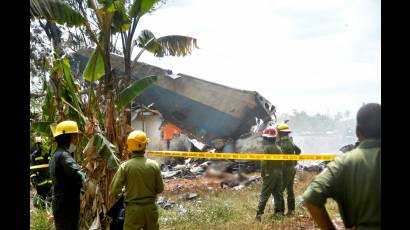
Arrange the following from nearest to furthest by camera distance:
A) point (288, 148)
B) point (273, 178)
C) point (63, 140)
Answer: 1. point (63, 140)
2. point (273, 178)
3. point (288, 148)

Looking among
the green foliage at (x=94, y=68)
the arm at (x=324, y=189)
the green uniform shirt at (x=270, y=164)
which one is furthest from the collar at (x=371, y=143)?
the green uniform shirt at (x=270, y=164)

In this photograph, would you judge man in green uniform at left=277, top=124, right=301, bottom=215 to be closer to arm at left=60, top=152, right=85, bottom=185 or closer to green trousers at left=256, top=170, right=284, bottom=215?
green trousers at left=256, top=170, right=284, bottom=215

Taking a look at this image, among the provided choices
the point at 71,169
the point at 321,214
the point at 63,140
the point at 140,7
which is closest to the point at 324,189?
the point at 321,214

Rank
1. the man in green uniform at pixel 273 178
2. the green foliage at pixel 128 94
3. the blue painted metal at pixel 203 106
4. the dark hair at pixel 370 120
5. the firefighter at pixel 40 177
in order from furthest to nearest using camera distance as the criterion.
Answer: the blue painted metal at pixel 203 106, the firefighter at pixel 40 177, the man in green uniform at pixel 273 178, the green foliage at pixel 128 94, the dark hair at pixel 370 120

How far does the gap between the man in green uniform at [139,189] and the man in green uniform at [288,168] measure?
13.3 feet

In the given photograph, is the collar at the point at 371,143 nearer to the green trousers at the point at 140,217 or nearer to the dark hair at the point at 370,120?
the dark hair at the point at 370,120

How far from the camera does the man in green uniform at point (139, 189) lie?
458 cm

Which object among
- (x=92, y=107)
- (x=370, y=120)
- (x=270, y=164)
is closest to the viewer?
(x=370, y=120)

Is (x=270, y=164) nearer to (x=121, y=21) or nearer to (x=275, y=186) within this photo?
(x=275, y=186)

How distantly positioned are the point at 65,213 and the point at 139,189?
3.18 feet

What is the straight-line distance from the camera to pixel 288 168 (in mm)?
8328

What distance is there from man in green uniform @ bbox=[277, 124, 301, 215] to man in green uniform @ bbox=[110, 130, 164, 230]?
404 centimetres

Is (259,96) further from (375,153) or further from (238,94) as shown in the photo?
(375,153)
